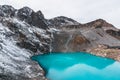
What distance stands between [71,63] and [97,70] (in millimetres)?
5583

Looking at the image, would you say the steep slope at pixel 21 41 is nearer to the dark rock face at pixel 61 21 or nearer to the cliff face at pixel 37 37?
the cliff face at pixel 37 37

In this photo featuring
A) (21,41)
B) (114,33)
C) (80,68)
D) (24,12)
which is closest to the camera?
(80,68)

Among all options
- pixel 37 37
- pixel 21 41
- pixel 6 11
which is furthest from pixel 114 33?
pixel 6 11

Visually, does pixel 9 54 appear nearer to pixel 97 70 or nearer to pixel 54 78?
pixel 54 78

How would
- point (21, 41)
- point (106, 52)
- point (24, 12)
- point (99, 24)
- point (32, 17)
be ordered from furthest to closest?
1. point (99, 24)
2. point (24, 12)
3. point (32, 17)
4. point (21, 41)
5. point (106, 52)

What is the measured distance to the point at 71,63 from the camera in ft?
137

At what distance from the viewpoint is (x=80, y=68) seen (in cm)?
3794

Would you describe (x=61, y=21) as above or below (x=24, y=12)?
above

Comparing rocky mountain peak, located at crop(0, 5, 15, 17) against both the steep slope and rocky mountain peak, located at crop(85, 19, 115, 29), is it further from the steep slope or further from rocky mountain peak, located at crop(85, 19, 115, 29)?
rocky mountain peak, located at crop(85, 19, 115, 29)

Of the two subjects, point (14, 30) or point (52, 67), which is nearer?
point (52, 67)

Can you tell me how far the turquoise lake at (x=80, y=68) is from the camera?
33969mm

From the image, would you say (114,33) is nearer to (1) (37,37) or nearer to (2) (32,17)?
(1) (37,37)

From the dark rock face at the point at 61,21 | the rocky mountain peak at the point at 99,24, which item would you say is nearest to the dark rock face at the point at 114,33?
the rocky mountain peak at the point at 99,24

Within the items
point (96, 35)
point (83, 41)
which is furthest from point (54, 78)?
point (96, 35)
